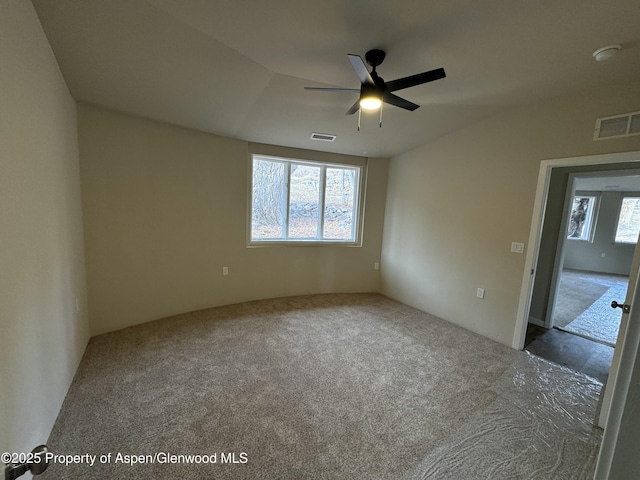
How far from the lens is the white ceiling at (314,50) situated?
1643 millimetres

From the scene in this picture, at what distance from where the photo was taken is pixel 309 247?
4316 millimetres

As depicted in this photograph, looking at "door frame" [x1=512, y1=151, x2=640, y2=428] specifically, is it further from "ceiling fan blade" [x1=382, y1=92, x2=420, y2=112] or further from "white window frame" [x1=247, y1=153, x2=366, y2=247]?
"white window frame" [x1=247, y1=153, x2=366, y2=247]

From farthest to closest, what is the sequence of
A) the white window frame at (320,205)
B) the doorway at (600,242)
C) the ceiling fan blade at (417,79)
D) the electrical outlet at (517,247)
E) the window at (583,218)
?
1. the window at (583,218)
2. the doorway at (600,242)
3. the white window frame at (320,205)
4. the electrical outlet at (517,247)
5. the ceiling fan blade at (417,79)

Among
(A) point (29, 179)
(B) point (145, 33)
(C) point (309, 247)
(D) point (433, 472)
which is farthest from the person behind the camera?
(C) point (309, 247)

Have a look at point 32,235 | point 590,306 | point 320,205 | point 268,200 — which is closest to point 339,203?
point 320,205

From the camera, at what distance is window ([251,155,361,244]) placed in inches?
158

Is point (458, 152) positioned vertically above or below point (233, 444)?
above

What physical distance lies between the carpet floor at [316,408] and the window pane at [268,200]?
1.48 meters

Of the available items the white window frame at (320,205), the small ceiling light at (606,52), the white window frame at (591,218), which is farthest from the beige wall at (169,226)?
the white window frame at (591,218)

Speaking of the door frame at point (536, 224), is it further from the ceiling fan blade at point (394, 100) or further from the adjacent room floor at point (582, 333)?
the ceiling fan blade at point (394, 100)

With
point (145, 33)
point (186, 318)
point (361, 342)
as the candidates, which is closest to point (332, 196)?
point (361, 342)

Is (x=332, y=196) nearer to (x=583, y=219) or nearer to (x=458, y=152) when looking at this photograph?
(x=458, y=152)

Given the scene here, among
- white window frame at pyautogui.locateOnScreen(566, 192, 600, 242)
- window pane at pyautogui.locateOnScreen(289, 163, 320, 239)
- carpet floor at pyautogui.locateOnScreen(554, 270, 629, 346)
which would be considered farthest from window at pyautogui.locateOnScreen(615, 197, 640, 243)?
window pane at pyautogui.locateOnScreen(289, 163, 320, 239)

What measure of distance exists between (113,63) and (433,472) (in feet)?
11.2
